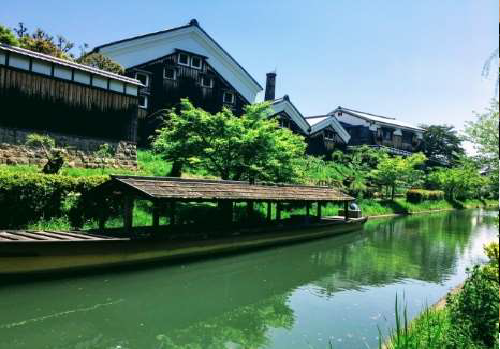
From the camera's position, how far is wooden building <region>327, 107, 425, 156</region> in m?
47.7

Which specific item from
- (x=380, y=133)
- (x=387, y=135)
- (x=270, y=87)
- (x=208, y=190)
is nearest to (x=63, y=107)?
(x=208, y=190)

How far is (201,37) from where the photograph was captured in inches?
1115

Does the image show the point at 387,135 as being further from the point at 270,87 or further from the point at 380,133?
the point at 270,87

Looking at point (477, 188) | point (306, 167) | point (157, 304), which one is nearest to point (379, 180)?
point (306, 167)

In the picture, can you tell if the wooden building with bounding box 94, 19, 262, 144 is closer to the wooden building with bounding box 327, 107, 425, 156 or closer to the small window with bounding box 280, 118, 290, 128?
the small window with bounding box 280, 118, 290, 128

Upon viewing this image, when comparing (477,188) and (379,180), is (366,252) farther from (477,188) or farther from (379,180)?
(477,188)

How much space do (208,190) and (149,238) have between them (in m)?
2.91

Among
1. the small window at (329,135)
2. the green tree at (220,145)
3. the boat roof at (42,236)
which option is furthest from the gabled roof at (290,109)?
the boat roof at (42,236)

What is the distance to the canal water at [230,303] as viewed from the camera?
740 cm

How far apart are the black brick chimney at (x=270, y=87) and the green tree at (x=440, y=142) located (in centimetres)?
2355

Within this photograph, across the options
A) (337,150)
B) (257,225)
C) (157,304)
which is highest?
(337,150)

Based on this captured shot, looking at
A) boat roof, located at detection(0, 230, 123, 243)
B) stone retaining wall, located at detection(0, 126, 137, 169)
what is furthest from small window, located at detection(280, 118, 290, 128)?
boat roof, located at detection(0, 230, 123, 243)

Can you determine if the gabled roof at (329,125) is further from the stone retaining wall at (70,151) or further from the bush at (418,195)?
the stone retaining wall at (70,151)

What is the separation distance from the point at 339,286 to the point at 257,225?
5.94 m
